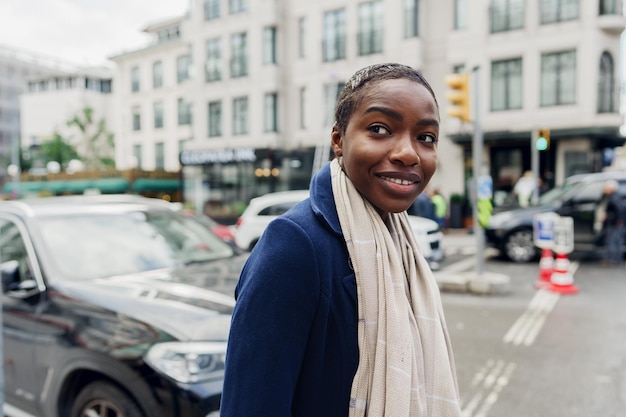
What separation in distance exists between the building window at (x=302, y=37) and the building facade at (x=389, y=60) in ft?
0.29

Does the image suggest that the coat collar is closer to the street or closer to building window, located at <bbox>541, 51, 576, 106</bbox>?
the street

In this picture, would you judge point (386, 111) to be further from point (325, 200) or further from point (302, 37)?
point (302, 37)

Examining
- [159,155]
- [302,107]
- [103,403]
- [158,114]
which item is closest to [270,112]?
[302,107]

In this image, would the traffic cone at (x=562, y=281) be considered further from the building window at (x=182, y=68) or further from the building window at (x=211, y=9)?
the building window at (x=182, y=68)

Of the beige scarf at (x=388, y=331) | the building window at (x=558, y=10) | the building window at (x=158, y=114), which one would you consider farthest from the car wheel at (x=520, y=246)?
the building window at (x=158, y=114)

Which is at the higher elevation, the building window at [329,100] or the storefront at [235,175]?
the building window at [329,100]

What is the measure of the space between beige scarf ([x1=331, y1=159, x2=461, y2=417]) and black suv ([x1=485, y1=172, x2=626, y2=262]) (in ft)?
36.6

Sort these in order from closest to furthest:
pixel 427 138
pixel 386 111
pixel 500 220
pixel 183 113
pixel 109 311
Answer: pixel 386 111, pixel 427 138, pixel 109 311, pixel 500 220, pixel 183 113

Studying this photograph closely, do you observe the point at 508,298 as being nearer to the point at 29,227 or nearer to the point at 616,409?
the point at 616,409

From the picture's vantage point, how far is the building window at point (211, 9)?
2903 cm

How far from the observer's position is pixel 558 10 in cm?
1950

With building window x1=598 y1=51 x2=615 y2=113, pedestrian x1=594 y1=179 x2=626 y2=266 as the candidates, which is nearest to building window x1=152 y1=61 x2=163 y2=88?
building window x1=598 y1=51 x2=615 y2=113

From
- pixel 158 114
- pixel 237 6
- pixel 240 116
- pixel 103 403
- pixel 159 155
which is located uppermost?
pixel 237 6

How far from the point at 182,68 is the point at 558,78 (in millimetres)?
27661
